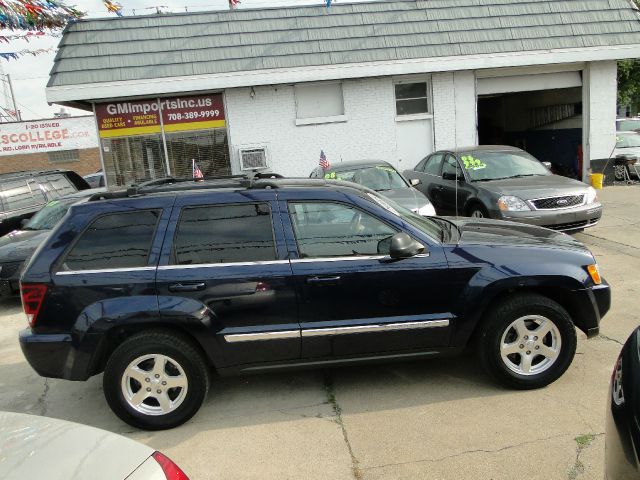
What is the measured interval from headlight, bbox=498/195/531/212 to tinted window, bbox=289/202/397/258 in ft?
13.6

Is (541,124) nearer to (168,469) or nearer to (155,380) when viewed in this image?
(155,380)

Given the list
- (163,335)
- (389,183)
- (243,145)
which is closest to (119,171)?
(243,145)

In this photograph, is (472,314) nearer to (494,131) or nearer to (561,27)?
(561,27)

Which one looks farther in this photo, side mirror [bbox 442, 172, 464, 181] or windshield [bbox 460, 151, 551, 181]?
side mirror [bbox 442, 172, 464, 181]

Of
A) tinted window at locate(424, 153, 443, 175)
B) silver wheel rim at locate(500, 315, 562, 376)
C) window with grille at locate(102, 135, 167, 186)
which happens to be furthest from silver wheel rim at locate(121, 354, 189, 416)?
window with grille at locate(102, 135, 167, 186)

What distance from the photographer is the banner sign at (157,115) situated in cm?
1137

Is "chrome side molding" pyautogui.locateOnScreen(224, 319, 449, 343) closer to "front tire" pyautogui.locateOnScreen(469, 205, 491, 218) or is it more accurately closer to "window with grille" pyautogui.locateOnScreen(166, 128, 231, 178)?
"front tire" pyautogui.locateOnScreen(469, 205, 491, 218)

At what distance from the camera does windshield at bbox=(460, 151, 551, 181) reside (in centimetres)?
829

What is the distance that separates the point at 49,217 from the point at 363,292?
20.7 feet

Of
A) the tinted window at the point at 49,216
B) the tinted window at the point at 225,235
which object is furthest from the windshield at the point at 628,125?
the tinted window at the point at 225,235

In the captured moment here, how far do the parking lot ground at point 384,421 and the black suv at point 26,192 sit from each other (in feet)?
17.6

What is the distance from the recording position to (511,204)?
23.9 feet

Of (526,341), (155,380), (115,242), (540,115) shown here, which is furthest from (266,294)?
(540,115)

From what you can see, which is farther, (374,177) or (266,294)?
(374,177)
